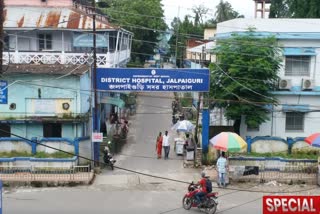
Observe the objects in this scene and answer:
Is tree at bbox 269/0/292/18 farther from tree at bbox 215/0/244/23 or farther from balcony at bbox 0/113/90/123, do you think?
balcony at bbox 0/113/90/123

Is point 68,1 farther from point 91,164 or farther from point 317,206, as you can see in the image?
point 317,206

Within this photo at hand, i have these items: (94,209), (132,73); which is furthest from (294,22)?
(94,209)

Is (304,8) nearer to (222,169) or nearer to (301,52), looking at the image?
(301,52)

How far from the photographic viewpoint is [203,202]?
15586 millimetres

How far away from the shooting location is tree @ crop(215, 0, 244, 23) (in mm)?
85750

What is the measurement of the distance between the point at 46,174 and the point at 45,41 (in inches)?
463

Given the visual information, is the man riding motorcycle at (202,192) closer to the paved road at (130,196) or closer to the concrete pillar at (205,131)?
the paved road at (130,196)

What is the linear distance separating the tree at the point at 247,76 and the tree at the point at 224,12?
203ft

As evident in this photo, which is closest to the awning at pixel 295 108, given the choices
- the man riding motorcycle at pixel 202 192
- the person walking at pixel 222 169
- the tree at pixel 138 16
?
the person walking at pixel 222 169

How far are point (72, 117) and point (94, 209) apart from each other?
6993 millimetres

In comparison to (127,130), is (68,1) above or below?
above

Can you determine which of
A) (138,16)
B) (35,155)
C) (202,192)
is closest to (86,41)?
(35,155)

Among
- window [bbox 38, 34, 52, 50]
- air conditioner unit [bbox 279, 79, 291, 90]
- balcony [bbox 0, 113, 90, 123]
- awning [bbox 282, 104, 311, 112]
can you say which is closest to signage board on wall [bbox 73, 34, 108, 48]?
window [bbox 38, 34, 52, 50]

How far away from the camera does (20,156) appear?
20.5 meters
